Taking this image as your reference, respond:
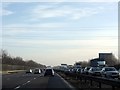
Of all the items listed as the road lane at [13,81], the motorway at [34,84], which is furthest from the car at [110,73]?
the road lane at [13,81]

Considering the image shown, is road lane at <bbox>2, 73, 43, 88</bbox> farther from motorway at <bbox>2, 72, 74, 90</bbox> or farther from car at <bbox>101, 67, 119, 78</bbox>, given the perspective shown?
car at <bbox>101, 67, 119, 78</bbox>

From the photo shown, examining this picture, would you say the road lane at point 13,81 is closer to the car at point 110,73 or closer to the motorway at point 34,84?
the motorway at point 34,84

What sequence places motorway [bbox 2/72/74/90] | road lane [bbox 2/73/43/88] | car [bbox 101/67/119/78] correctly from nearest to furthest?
motorway [bbox 2/72/74/90]
road lane [bbox 2/73/43/88]
car [bbox 101/67/119/78]

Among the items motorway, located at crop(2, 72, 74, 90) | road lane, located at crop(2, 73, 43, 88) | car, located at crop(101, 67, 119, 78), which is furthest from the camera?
car, located at crop(101, 67, 119, 78)

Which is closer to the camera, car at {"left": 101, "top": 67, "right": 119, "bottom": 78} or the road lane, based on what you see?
the road lane

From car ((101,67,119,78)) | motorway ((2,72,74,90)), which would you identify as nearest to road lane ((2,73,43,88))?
motorway ((2,72,74,90))

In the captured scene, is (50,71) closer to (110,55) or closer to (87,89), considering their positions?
(87,89)

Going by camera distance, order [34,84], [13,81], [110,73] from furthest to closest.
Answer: [110,73] → [13,81] → [34,84]

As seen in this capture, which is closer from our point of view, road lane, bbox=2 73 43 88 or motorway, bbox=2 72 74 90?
motorway, bbox=2 72 74 90

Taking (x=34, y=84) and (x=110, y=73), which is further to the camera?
(x=110, y=73)

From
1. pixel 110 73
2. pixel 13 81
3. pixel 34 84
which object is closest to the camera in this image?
pixel 34 84

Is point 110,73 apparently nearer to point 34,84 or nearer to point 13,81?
point 13,81

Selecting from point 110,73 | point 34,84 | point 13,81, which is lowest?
point 13,81

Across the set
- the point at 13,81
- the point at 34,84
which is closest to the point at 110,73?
the point at 13,81
